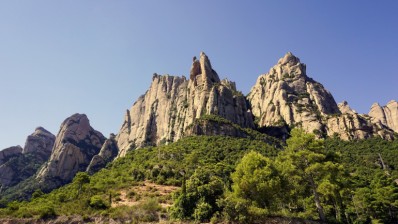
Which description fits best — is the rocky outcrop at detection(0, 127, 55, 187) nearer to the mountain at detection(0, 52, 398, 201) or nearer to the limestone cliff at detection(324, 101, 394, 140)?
the mountain at detection(0, 52, 398, 201)

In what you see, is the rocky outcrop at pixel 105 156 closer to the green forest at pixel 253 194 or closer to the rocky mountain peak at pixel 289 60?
the green forest at pixel 253 194

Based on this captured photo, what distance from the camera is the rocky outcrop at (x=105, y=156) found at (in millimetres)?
150625

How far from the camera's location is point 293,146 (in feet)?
124

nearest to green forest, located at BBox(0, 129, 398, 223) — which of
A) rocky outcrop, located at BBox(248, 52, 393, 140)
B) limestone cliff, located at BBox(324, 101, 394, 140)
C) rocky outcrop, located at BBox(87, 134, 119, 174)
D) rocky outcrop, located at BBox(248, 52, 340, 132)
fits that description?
limestone cliff, located at BBox(324, 101, 394, 140)

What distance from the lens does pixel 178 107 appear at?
6220 inches

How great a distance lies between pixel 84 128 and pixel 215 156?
13427 centimetres

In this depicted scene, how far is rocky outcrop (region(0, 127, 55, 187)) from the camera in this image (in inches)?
6565

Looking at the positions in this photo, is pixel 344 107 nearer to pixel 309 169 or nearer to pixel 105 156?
pixel 105 156

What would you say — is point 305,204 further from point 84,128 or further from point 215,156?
point 84,128

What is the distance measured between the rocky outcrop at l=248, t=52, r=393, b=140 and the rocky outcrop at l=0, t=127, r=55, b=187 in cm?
13437

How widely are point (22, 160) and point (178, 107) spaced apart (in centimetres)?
10219

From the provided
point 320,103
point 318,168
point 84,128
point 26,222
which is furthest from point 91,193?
point 84,128

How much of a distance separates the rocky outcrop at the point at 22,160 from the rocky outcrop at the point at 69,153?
17031 mm

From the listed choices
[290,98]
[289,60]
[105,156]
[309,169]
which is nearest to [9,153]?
[105,156]
